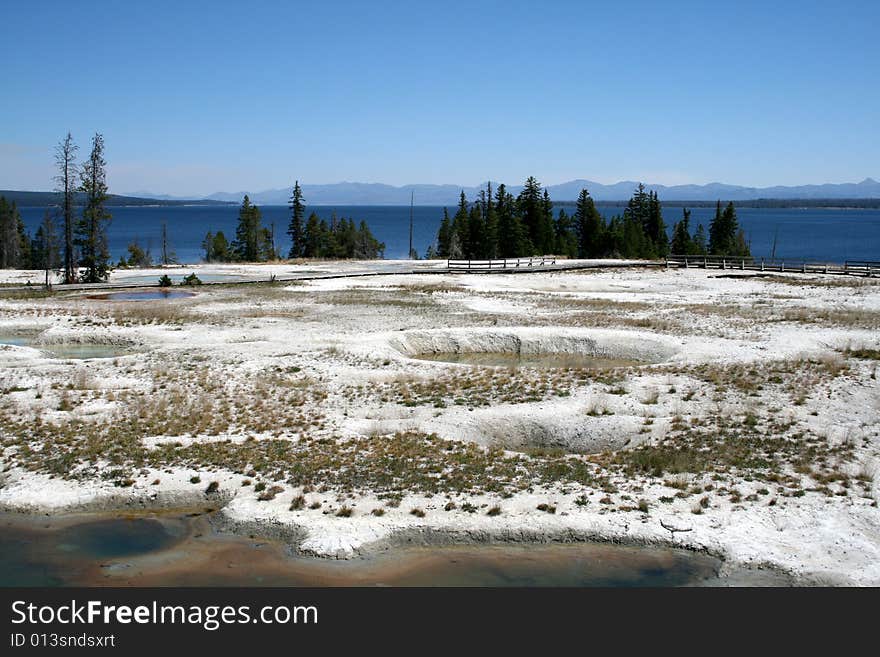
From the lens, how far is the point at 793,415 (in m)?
21.3

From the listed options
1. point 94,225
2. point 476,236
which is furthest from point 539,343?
point 476,236

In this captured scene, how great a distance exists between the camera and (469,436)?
2011 cm

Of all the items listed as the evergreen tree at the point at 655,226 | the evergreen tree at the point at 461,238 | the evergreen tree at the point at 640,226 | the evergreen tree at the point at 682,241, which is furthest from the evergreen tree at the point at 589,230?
the evergreen tree at the point at 461,238

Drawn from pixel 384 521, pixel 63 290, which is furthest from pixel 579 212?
pixel 384 521

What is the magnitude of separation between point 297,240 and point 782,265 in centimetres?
7482

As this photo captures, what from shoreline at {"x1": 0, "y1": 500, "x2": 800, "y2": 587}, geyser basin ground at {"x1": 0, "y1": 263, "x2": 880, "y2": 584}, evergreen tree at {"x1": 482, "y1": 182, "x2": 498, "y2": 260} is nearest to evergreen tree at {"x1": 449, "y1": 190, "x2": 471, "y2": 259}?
evergreen tree at {"x1": 482, "y1": 182, "x2": 498, "y2": 260}

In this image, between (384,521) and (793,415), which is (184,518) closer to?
(384,521)

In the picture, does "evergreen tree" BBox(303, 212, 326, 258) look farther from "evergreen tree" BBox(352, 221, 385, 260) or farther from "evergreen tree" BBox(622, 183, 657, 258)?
"evergreen tree" BBox(622, 183, 657, 258)

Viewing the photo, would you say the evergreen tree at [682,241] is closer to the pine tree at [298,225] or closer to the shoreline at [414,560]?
the pine tree at [298,225]

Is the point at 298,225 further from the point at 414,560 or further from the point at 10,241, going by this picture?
the point at 414,560

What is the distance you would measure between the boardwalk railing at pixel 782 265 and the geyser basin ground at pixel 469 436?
122ft

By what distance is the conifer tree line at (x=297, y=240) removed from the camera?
12156cm

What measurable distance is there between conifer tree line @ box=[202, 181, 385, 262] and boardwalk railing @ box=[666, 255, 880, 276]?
192 ft

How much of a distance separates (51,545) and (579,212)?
432ft
